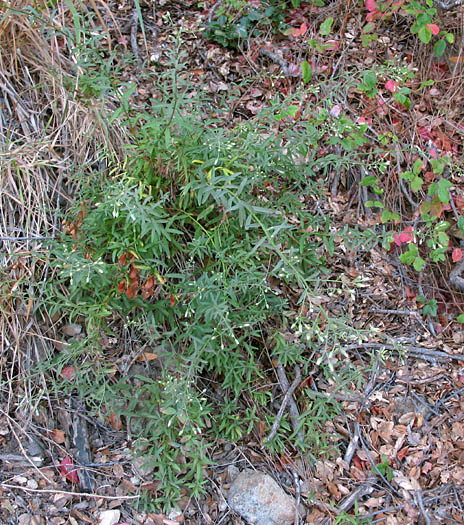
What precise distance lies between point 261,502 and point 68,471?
900 millimetres

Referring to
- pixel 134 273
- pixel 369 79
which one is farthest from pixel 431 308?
pixel 134 273

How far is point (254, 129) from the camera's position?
8.73ft

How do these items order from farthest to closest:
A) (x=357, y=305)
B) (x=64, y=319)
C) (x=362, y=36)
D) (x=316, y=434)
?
1. (x=362, y=36)
2. (x=357, y=305)
3. (x=64, y=319)
4. (x=316, y=434)

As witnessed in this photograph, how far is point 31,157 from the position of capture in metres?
2.91

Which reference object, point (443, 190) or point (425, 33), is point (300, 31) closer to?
point (425, 33)

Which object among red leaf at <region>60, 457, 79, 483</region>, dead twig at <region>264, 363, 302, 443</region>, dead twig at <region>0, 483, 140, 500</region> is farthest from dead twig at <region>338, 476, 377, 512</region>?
red leaf at <region>60, 457, 79, 483</region>

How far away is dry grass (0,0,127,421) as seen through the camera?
8.63 ft

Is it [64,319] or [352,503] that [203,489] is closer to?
[352,503]

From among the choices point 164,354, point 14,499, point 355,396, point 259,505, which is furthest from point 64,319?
point 355,396

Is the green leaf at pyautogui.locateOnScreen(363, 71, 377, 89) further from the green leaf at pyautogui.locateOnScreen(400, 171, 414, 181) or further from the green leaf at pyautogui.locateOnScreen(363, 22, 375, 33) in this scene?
the green leaf at pyautogui.locateOnScreen(363, 22, 375, 33)

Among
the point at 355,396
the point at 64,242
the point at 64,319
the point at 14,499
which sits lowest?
the point at 14,499

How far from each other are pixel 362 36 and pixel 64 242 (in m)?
2.52

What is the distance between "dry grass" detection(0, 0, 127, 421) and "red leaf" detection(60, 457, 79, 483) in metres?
0.29

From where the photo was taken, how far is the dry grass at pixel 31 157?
8.63 feet
